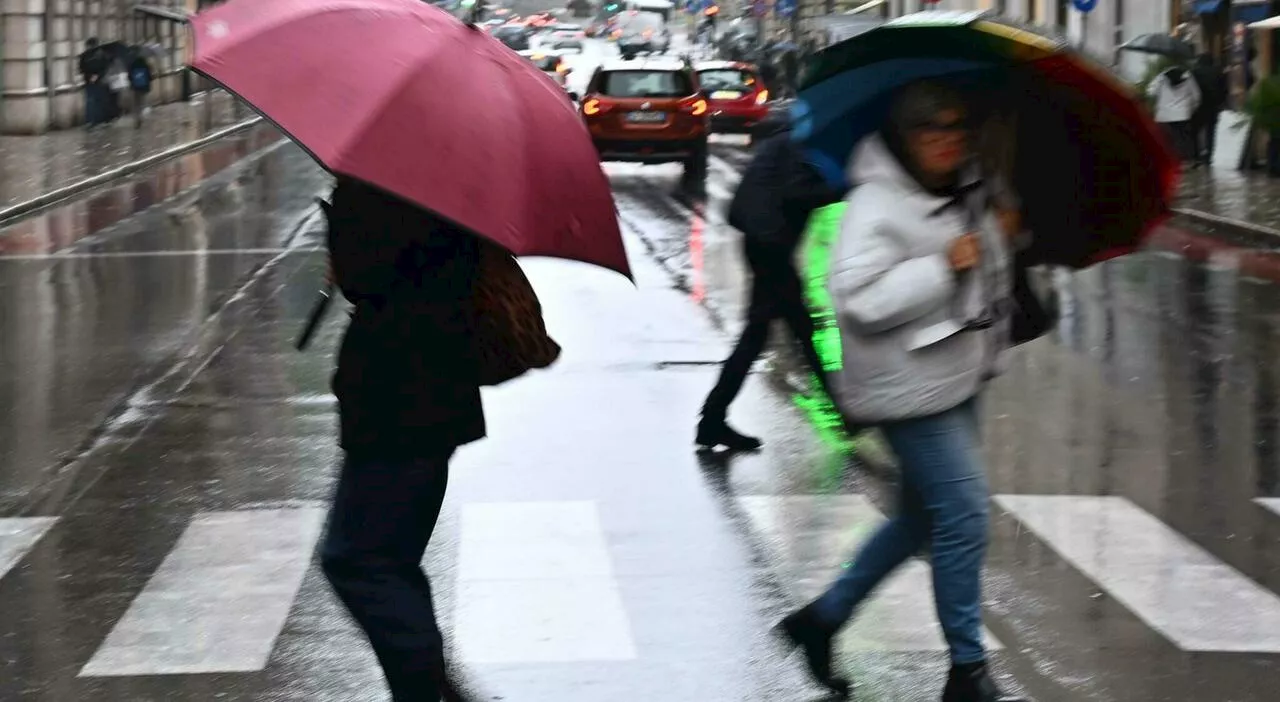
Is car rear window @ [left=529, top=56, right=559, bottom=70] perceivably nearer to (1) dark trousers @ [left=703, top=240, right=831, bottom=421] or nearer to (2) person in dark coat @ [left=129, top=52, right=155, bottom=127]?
(2) person in dark coat @ [left=129, top=52, right=155, bottom=127]

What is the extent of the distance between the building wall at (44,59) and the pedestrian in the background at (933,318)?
37.4 meters

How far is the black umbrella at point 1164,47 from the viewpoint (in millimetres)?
29422

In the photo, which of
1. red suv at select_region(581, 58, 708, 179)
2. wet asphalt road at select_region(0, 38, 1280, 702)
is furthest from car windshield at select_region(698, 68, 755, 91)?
wet asphalt road at select_region(0, 38, 1280, 702)

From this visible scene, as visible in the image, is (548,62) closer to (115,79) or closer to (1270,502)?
(115,79)

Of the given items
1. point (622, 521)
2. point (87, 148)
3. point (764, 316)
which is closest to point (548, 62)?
point (87, 148)

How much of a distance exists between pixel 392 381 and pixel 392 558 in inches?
17.7

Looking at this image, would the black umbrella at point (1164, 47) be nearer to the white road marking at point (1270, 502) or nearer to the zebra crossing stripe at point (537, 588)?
the white road marking at point (1270, 502)

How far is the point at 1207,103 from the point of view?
95.5 feet

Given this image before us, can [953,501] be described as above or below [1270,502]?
above

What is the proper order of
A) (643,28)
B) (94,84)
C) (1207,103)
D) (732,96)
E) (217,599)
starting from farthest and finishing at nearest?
(643,28), (94,84), (732,96), (1207,103), (217,599)

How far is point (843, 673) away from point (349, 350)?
1.94m

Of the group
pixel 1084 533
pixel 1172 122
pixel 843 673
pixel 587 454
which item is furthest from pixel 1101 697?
pixel 1172 122

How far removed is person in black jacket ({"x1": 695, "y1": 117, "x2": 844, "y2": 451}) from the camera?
7715 mm

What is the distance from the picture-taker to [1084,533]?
301 inches
